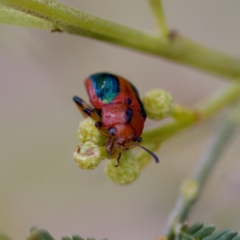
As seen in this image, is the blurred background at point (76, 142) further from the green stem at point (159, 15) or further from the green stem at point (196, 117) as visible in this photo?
the green stem at point (159, 15)

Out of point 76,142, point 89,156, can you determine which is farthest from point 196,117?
point 76,142

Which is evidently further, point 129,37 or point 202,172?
point 202,172

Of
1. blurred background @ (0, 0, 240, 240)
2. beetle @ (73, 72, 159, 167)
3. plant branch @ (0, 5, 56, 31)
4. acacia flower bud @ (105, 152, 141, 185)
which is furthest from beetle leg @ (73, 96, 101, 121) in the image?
blurred background @ (0, 0, 240, 240)

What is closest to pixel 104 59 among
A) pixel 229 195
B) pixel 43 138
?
pixel 43 138

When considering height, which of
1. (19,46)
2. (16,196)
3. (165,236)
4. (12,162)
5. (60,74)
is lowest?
(165,236)

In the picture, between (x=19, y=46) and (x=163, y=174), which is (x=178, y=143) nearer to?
(x=163, y=174)

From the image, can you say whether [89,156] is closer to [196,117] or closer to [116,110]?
[116,110]
